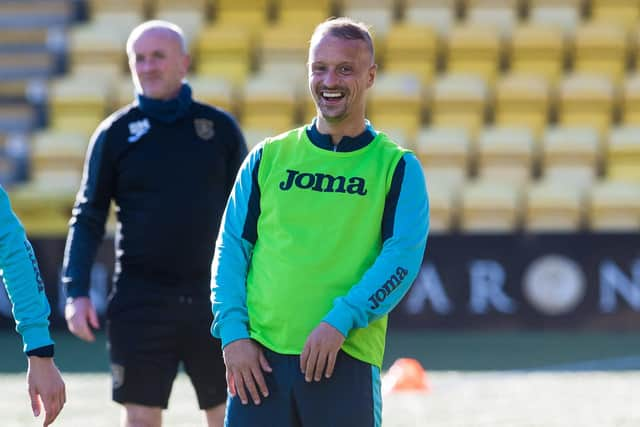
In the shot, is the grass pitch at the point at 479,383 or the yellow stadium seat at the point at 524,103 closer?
the grass pitch at the point at 479,383

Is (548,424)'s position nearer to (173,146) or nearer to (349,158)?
(173,146)

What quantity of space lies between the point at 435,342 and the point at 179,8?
545cm

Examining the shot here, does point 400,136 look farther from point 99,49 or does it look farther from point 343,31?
point 343,31

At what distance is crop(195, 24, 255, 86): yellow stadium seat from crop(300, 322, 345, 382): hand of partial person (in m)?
10.7

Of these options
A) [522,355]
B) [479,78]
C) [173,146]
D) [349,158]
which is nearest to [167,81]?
[173,146]

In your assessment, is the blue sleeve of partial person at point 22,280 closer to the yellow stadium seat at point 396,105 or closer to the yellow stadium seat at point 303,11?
the yellow stadium seat at point 396,105

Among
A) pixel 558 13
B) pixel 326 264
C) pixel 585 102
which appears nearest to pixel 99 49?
pixel 558 13

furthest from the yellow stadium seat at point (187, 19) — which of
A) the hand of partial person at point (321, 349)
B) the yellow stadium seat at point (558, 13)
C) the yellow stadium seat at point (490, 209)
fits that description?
the hand of partial person at point (321, 349)

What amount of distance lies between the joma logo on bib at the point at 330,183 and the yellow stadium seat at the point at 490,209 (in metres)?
8.65

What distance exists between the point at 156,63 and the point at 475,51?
9048 millimetres

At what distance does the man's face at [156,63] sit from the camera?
549cm

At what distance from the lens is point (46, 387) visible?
3848 mm

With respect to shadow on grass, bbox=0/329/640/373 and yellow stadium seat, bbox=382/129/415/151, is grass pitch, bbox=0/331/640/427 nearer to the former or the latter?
shadow on grass, bbox=0/329/640/373

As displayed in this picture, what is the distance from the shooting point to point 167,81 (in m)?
5.53
